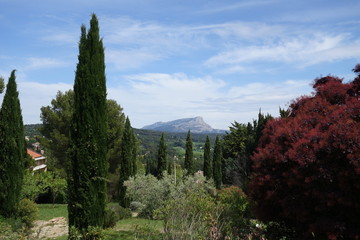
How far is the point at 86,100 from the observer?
9.36 metres

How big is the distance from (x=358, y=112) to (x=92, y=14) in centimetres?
842

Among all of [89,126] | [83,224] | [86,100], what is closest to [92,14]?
[86,100]

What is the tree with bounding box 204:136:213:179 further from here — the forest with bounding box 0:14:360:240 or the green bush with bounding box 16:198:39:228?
the green bush with bounding box 16:198:39:228

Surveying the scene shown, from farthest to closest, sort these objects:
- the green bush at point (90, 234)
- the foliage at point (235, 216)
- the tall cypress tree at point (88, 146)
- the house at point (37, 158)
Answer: the house at point (37, 158) → the tall cypress tree at point (88, 146) → the foliage at point (235, 216) → the green bush at point (90, 234)

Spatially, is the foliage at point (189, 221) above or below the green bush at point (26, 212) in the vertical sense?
above

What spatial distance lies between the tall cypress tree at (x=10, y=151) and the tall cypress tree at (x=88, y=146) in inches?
217

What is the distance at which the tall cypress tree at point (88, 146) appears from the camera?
8.96 m

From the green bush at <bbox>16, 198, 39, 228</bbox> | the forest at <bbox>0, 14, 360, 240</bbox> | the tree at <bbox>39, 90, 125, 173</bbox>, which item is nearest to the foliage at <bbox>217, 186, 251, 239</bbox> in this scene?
the forest at <bbox>0, 14, 360, 240</bbox>

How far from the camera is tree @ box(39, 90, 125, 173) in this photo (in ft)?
94.0

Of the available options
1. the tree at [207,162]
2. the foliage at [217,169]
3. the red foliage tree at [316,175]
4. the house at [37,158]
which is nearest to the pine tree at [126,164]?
the tree at [207,162]

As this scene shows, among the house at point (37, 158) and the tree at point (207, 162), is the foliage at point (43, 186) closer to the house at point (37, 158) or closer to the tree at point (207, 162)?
the house at point (37, 158)

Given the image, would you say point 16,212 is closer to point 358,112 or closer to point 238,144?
point 358,112

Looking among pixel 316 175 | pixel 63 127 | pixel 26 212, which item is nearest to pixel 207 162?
pixel 63 127

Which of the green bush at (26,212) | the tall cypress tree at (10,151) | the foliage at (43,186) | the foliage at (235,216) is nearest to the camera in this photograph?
the foliage at (235,216)
